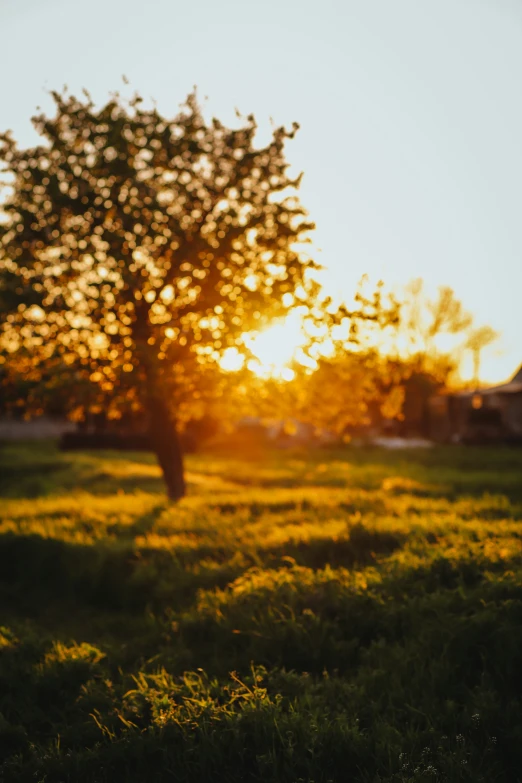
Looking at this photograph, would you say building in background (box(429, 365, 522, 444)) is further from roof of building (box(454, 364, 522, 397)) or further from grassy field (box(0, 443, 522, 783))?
grassy field (box(0, 443, 522, 783))

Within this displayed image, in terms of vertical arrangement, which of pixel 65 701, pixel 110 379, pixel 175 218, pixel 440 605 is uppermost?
pixel 175 218

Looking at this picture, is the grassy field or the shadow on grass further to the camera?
the shadow on grass

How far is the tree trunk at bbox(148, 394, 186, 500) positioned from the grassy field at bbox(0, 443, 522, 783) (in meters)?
2.62

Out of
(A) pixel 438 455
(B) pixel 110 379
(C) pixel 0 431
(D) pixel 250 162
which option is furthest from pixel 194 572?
(C) pixel 0 431

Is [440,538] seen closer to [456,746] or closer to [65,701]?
[456,746]

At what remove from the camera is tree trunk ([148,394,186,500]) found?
564 inches

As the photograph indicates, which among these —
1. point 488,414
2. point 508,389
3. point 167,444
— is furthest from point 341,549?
point 488,414

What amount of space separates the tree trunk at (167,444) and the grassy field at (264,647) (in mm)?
2617

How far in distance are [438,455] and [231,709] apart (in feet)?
85.9

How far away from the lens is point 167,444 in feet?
48.7

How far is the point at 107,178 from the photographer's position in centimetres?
1188

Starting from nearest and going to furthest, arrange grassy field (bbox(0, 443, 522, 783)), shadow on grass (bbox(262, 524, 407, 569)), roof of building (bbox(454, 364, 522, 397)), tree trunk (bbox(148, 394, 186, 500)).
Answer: grassy field (bbox(0, 443, 522, 783)) < shadow on grass (bbox(262, 524, 407, 569)) < tree trunk (bbox(148, 394, 186, 500)) < roof of building (bbox(454, 364, 522, 397))

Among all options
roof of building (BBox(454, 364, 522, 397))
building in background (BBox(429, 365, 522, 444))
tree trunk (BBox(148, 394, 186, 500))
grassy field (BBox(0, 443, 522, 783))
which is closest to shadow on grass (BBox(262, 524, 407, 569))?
grassy field (BBox(0, 443, 522, 783))

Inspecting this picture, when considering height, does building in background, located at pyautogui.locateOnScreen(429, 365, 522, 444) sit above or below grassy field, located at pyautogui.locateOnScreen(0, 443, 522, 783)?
above
